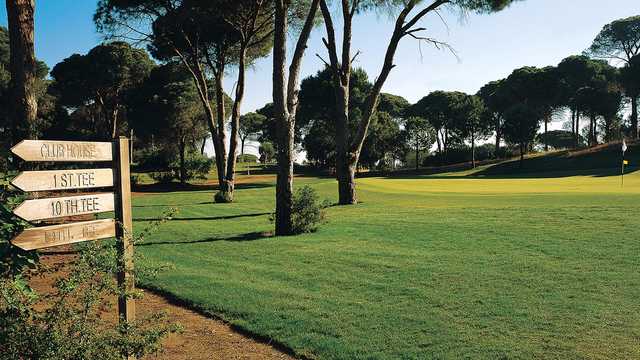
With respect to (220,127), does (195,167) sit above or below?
below

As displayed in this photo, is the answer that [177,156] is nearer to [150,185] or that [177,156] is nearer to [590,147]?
[150,185]

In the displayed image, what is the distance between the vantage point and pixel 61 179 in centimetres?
476

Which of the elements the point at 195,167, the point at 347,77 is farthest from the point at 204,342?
the point at 195,167

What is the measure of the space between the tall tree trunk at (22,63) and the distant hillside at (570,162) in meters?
46.5

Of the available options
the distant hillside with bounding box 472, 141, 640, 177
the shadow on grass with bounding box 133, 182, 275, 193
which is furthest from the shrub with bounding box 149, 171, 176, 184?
the distant hillside with bounding box 472, 141, 640, 177

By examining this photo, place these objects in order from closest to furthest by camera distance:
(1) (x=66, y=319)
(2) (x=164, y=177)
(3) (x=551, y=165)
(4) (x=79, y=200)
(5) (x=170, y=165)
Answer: (1) (x=66, y=319)
(4) (x=79, y=200)
(2) (x=164, y=177)
(5) (x=170, y=165)
(3) (x=551, y=165)

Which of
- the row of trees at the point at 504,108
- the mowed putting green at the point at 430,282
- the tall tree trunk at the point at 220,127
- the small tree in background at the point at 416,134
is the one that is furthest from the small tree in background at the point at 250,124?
the mowed putting green at the point at 430,282

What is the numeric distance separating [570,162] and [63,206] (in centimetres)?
5729

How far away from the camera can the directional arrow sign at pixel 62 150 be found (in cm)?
447

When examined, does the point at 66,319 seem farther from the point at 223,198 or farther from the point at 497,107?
the point at 497,107

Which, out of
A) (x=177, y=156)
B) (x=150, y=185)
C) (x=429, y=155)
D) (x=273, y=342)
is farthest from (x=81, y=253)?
(x=429, y=155)

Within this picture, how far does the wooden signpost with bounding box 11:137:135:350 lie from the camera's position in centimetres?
450

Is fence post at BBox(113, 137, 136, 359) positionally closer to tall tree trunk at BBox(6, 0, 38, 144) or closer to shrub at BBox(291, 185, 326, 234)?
tall tree trunk at BBox(6, 0, 38, 144)

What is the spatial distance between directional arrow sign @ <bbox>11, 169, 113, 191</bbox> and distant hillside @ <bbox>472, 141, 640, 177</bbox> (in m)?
49.2
